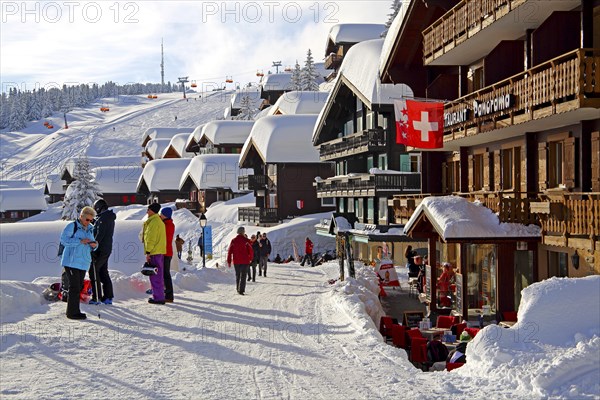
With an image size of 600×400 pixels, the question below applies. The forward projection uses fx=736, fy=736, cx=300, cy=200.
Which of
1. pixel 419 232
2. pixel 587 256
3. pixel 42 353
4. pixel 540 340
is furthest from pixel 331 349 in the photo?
pixel 419 232

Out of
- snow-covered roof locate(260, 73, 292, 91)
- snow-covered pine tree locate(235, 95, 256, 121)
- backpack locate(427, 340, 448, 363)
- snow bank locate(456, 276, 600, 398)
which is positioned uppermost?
snow-covered roof locate(260, 73, 292, 91)

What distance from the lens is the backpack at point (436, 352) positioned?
13123mm

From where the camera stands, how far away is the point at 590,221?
1401 cm

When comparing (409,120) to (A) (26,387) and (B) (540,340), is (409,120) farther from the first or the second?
(A) (26,387)

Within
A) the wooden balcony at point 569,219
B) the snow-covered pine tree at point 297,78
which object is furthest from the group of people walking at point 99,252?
the snow-covered pine tree at point 297,78

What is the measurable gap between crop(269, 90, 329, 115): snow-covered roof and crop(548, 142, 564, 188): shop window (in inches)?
2146

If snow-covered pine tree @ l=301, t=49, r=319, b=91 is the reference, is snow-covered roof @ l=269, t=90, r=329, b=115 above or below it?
below

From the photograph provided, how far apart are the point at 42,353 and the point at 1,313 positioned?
3.09 metres

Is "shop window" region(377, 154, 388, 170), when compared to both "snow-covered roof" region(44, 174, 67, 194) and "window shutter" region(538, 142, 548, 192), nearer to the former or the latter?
"window shutter" region(538, 142, 548, 192)

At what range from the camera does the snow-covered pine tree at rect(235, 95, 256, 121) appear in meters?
119

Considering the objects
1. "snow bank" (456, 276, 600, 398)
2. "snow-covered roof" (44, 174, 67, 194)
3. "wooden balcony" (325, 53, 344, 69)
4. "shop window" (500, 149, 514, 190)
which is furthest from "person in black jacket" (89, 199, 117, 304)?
"snow-covered roof" (44, 174, 67, 194)

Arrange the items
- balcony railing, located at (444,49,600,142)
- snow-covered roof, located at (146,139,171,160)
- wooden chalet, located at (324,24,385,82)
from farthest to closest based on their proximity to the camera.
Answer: snow-covered roof, located at (146,139,171,160)
wooden chalet, located at (324,24,385,82)
balcony railing, located at (444,49,600,142)

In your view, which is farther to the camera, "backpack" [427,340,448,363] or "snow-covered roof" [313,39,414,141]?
"snow-covered roof" [313,39,414,141]

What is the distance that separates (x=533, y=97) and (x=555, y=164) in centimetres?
270
